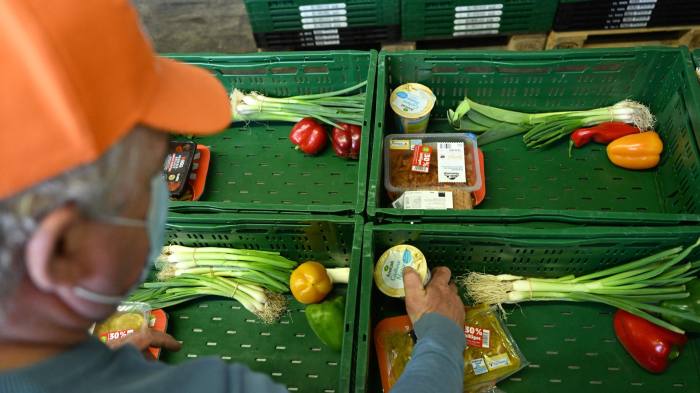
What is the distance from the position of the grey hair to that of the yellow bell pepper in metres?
2.64

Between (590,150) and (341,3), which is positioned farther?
(341,3)

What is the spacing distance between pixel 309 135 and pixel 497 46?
2045mm

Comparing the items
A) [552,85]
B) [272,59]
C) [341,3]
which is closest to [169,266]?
[272,59]

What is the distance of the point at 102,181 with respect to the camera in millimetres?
769

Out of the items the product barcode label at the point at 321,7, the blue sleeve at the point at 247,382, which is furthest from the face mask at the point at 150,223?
the product barcode label at the point at 321,7

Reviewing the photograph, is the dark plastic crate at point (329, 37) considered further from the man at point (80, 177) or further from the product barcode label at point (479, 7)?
the man at point (80, 177)

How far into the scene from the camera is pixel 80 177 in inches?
28.8

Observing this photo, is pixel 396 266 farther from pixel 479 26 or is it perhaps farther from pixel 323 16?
pixel 479 26

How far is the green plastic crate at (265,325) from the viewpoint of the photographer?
2.16m

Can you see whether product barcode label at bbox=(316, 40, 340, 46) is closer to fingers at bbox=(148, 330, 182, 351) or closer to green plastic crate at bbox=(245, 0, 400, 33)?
green plastic crate at bbox=(245, 0, 400, 33)

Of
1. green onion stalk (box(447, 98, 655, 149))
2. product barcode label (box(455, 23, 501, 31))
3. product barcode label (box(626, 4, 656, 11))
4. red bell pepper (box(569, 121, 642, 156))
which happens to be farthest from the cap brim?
product barcode label (box(626, 4, 656, 11))

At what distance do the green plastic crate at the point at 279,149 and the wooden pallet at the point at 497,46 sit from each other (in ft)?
2.99

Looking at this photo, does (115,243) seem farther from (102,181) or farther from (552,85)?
(552,85)

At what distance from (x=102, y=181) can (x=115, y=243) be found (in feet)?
0.48
